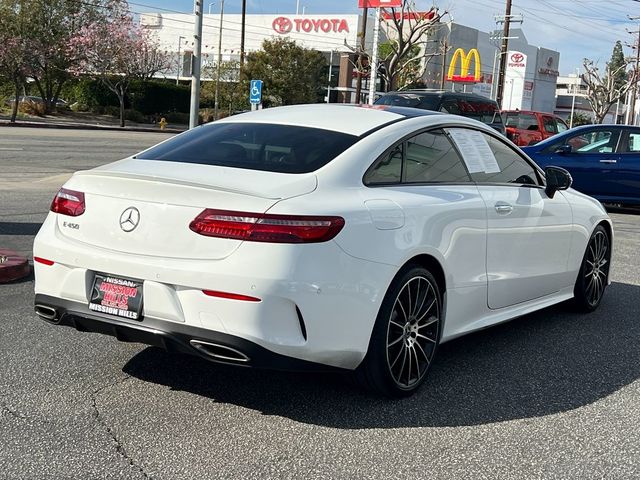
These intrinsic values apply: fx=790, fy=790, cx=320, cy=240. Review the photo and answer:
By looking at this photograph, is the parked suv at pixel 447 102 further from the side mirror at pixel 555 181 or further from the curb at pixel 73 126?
the curb at pixel 73 126

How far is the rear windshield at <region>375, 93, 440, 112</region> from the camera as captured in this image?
17078 mm

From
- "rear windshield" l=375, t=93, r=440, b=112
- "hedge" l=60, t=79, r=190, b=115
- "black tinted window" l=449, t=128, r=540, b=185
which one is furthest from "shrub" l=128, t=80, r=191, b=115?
"black tinted window" l=449, t=128, r=540, b=185

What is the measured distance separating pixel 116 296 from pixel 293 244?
959 millimetres

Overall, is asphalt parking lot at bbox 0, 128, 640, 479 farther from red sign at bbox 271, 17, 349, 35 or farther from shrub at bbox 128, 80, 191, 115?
red sign at bbox 271, 17, 349, 35

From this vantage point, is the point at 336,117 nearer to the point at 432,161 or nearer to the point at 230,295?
the point at 432,161

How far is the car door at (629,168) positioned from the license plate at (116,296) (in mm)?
12046

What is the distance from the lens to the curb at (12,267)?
255 inches

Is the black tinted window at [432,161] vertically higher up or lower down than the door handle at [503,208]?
higher up

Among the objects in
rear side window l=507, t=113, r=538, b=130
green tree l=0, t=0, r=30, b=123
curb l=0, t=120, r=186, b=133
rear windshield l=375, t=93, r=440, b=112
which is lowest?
curb l=0, t=120, r=186, b=133

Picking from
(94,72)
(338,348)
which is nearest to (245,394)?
(338,348)

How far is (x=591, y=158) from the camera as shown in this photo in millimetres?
14297

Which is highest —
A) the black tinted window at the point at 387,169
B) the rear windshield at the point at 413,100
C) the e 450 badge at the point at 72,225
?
the rear windshield at the point at 413,100

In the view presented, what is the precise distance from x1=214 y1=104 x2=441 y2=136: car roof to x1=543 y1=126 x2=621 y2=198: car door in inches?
392

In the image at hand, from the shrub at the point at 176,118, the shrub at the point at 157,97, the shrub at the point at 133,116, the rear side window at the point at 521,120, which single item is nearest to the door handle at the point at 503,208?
the rear side window at the point at 521,120
